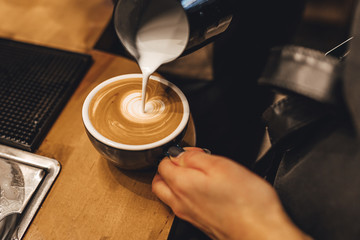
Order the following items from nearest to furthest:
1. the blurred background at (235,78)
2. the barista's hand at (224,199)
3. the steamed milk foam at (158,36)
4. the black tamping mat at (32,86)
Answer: the barista's hand at (224,199), the steamed milk foam at (158,36), the black tamping mat at (32,86), the blurred background at (235,78)

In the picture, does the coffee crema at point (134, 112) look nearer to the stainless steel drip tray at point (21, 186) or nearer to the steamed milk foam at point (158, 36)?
the steamed milk foam at point (158, 36)

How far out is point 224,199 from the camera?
0.62 m

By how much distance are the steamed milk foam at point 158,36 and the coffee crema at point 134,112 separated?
1.5 inches

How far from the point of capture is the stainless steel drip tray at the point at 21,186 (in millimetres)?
760

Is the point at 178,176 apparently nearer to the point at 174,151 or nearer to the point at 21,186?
the point at 174,151

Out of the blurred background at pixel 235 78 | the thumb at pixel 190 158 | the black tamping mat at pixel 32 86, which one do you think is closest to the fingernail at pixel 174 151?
the thumb at pixel 190 158

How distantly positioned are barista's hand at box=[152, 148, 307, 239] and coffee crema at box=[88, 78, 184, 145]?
0.12 meters

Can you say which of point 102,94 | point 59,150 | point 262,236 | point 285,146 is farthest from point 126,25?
point 262,236

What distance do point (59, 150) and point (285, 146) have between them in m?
0.70

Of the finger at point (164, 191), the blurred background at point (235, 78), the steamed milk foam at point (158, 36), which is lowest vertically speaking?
the blurred background at point (235, 78)

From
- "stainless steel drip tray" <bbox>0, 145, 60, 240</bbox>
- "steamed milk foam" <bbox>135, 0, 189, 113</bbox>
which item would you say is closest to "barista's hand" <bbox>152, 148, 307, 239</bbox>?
"steamed milk foam" <bbox>135, 0, 189, 113</bbox>

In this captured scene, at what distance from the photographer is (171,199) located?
730 millimetres

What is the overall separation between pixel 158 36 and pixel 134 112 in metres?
0.25

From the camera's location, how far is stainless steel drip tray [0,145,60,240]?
760mm
